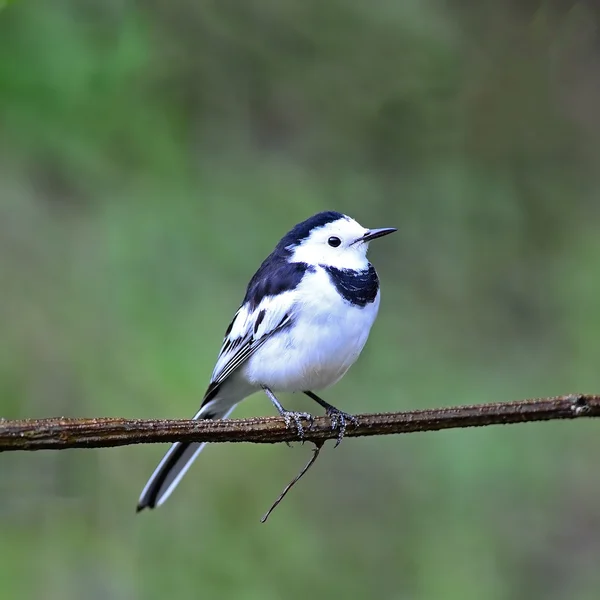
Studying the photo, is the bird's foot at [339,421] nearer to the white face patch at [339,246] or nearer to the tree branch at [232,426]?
the tree branch at [232,426]

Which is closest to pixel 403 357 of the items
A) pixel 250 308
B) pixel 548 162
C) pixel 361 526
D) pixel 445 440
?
pixel 445 440

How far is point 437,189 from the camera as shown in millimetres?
4941

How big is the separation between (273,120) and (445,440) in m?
1.95

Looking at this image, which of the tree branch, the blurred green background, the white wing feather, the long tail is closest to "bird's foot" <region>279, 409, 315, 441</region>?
the tree branch

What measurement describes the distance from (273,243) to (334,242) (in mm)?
1596

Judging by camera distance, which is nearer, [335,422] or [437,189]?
[335,422]

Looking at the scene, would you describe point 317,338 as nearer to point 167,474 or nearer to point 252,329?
point 252,329

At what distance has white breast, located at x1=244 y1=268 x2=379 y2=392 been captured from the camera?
2.83 metres

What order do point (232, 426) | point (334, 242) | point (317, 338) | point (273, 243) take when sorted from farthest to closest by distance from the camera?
1. point (273, 243)
2. point (334, 242)
3. point (317, 338)
4. point (232, 426)

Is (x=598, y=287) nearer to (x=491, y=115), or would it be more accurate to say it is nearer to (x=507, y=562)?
(x=491, y=115)

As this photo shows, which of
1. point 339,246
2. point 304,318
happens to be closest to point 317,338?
point 304,318

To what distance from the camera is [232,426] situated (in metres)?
Result: 2.04

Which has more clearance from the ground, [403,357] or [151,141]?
[151,141]

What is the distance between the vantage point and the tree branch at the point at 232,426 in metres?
1.88
